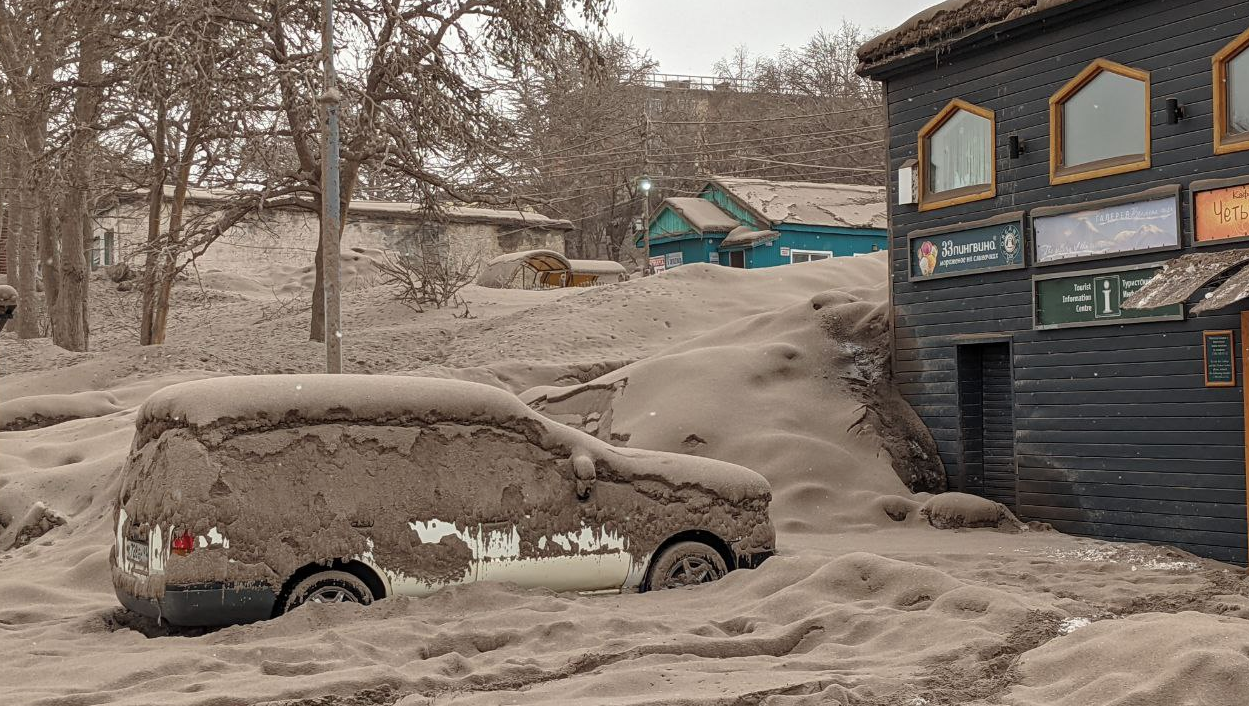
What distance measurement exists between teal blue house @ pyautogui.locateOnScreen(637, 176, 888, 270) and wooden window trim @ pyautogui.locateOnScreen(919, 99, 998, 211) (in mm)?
21652

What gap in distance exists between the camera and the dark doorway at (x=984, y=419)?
15.1 m

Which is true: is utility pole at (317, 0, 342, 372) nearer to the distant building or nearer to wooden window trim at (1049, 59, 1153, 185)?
wooden window trim at (1049, 59, 1153, 185)

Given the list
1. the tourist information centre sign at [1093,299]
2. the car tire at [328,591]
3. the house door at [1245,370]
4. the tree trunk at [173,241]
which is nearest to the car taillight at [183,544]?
the car tire at [328,591]

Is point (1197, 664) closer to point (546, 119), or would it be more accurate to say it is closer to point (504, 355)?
point (504, 355)

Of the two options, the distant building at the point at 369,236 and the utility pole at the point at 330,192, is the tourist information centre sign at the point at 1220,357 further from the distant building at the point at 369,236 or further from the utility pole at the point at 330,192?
the distant building at the point at 369,236

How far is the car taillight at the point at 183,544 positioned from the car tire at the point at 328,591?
696mm

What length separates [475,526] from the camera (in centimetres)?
840

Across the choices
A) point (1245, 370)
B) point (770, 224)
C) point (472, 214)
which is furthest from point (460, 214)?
point (1245, 370)

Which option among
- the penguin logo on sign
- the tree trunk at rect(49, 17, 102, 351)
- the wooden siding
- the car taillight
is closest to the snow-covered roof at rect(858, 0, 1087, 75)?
the penguin logo on sign

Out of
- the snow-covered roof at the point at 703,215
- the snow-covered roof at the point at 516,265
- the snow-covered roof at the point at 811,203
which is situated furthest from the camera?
the snow-covered roof at the point at 703,215

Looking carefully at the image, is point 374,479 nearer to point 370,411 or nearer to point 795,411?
point 370,411

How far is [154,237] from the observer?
2420 centimetres

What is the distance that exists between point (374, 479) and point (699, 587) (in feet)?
8.19

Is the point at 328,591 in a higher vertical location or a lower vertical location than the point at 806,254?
lower
